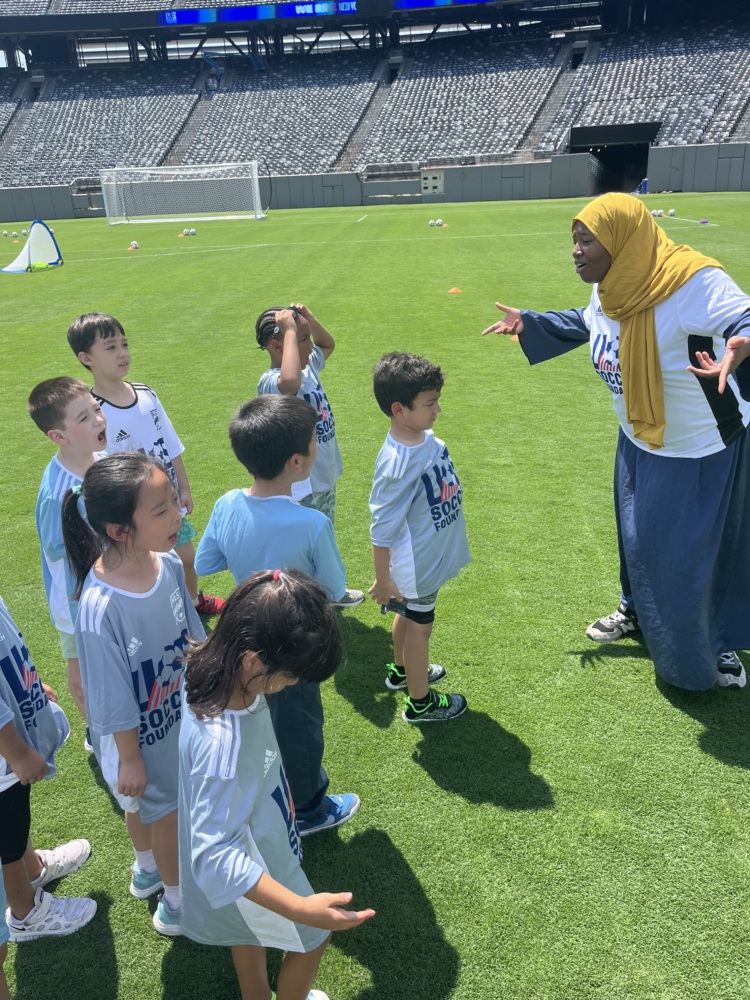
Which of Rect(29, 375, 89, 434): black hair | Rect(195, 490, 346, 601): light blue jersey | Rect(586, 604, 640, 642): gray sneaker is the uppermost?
Rect(29, 375, 89, 434): black hair

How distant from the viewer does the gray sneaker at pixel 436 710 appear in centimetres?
344

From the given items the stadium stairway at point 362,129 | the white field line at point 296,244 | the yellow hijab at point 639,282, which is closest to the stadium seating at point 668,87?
the stadium stairway at point 362,129

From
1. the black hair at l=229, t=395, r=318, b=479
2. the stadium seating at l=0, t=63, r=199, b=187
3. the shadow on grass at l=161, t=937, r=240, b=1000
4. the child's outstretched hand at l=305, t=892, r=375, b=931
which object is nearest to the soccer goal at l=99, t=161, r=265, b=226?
the stadium seating at l=0, t=63, r=199, b=187

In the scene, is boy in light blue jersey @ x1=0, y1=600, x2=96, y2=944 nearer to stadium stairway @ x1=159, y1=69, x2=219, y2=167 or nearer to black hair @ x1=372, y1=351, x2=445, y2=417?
black hair @ x1=372, y1=351, x2=445, y2=417

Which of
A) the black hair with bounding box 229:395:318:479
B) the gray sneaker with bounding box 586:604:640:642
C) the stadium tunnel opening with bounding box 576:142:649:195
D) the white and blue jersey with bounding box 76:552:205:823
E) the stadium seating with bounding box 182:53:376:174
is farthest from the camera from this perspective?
the stadium seating with bounding box 182:53:376:174

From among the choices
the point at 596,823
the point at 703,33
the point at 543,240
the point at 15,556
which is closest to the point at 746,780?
the point at 596,823

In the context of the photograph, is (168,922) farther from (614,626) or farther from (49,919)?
(614,626)

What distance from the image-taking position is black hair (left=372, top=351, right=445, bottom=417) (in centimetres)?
297

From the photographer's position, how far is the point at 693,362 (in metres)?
3.35

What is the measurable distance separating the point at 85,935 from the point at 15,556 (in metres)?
3.41

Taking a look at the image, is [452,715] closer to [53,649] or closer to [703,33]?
[53,649]

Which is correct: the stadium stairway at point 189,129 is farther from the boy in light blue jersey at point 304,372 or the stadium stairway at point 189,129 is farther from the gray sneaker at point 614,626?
the gray sneaker at point 614,626

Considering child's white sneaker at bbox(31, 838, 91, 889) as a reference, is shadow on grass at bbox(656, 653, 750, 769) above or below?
below

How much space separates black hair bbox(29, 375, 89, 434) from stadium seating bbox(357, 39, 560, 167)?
38089mm
